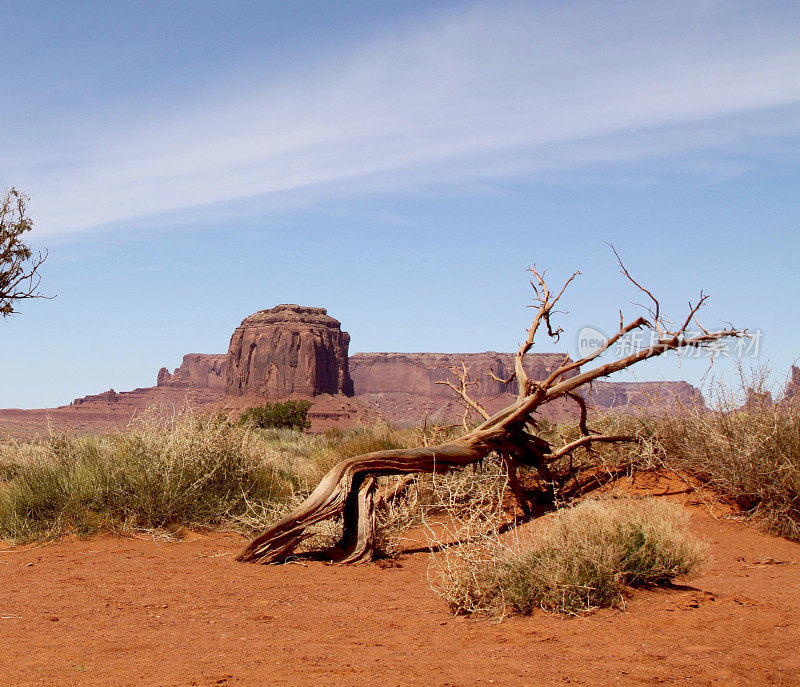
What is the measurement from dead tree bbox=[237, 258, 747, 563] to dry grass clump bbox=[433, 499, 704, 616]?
225cm

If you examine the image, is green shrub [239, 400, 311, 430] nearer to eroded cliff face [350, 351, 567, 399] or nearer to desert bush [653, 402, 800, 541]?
desert bush [653, 402, 800, 541]

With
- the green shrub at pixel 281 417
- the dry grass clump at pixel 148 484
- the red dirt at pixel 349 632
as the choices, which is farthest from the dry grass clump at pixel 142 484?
the green shrub at pixel 281 417

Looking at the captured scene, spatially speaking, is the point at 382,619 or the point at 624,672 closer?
the point at 624,672

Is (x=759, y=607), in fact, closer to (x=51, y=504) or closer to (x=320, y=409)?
(x=51, y=504)

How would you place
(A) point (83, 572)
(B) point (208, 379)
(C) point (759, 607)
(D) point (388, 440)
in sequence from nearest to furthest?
(C) point (759, 607)
(A) point (83, 572)
(D) point (388, 440)
(B) point (208, 379)

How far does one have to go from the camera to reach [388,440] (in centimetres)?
1355

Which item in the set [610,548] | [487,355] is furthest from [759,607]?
[487,355]

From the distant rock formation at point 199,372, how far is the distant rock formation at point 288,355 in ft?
92.4

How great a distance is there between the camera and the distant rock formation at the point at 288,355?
4232 inches

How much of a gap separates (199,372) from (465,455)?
→ 14002 cm

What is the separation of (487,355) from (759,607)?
120 metres

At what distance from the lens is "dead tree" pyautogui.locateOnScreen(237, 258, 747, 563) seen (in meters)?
7.77

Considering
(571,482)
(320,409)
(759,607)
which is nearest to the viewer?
(759,607)

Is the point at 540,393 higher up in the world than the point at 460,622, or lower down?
higher up
